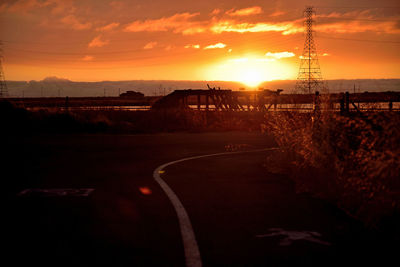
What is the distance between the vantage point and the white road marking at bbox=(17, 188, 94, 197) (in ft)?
28.9

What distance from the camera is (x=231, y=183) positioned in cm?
1022

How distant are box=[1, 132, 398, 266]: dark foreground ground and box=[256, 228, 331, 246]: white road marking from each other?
0.01 metres

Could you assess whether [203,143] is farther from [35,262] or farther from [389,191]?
[35,262]

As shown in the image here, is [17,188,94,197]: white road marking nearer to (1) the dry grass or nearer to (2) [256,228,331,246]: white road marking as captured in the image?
(2) [256,228,331,246]: white road marking

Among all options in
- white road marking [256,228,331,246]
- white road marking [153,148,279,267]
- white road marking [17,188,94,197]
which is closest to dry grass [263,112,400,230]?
white road marking [256,228,331,246]

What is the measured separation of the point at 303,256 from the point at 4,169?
367 inches

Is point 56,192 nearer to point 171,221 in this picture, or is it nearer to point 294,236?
point 171,221

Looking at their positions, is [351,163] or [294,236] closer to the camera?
[294,236]

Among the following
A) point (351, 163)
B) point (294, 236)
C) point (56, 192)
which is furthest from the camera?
point (351, 163)

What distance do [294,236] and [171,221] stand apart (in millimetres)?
1878

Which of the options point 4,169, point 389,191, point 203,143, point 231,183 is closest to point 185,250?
point 389,191

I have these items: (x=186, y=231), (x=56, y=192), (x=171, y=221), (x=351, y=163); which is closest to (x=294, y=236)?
(x=186, y=231)

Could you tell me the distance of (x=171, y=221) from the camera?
6.88 metres

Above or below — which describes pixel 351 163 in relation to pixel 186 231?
above
